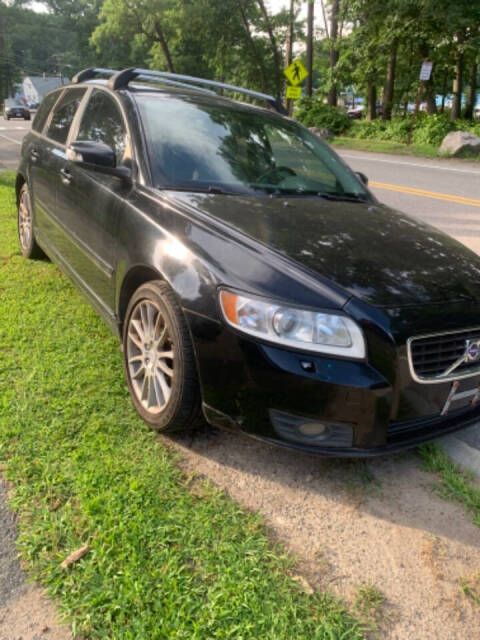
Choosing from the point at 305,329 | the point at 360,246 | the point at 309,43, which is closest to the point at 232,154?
the point at 360,246

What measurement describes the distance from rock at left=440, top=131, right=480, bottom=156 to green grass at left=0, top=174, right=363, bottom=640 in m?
Answer: 17.5

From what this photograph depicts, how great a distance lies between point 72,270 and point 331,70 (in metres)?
26.8

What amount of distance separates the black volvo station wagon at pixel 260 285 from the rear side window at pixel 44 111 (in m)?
1.34

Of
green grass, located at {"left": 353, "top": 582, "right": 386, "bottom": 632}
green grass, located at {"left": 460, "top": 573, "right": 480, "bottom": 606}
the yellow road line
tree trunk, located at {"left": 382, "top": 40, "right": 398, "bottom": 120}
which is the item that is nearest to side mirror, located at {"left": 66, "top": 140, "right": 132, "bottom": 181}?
green grass, located at {"left": 353, "top": 582, "right": 386, "bottom": 632}

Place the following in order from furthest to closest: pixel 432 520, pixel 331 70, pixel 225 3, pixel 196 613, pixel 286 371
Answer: pixel 225 3
pixel 331 70
pixel 432 520
pixel 286 371
pixel 196 613

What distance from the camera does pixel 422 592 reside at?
1866 mm

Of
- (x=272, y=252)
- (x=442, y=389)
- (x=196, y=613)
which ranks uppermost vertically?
(x=272, y=252)

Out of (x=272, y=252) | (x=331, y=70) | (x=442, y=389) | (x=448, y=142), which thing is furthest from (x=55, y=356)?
(x=331, y=70)

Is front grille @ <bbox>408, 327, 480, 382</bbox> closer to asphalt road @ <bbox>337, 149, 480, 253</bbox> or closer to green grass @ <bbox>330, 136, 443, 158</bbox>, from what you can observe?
asphalt road @ <bbox>337, 149, 480, 253</bbox>

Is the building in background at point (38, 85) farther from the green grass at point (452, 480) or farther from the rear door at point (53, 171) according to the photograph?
the green grass at point (452, 480)

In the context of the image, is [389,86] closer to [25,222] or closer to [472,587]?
[25,222]

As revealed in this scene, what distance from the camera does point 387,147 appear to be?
20.3m

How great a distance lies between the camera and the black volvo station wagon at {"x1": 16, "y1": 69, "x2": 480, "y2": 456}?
6.77 ft

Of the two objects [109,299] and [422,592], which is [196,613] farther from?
[109,299]
